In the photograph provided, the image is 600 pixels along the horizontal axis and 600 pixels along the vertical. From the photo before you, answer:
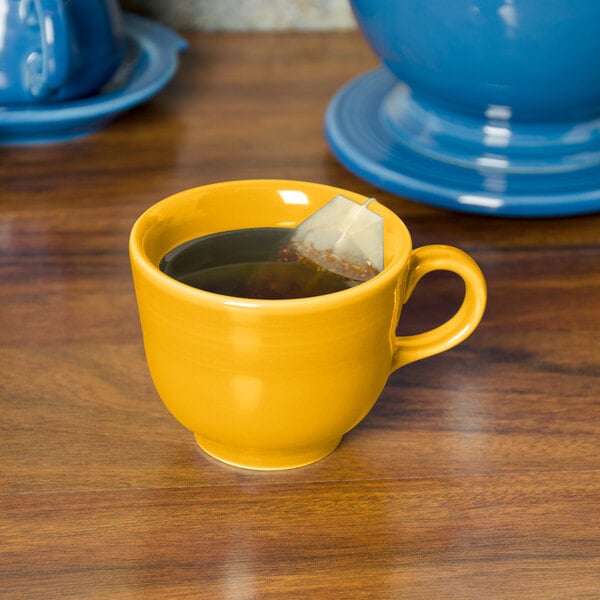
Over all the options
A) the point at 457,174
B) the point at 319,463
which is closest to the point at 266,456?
the point at 319,463

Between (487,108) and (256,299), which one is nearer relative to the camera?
(256,299)

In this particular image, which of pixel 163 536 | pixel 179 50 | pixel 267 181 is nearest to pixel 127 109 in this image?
pixel 179 50

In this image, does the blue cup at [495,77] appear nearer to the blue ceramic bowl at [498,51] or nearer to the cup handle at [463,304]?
the blue ceramic bowl at [498,51]

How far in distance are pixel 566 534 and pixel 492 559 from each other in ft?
0.12

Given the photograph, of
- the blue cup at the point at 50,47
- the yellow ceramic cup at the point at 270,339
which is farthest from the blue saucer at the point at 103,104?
the yellow ceramic cup at the point at 270,339

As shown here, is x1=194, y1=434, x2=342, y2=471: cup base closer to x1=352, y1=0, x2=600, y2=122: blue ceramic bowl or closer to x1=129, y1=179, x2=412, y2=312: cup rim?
x1=129, y1=179, x2=412, y2=312: cup rim

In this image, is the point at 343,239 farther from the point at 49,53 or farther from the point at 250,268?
the point at 49,53

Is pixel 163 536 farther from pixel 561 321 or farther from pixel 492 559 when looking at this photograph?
pixel 561 321

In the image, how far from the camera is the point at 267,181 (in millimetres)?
440

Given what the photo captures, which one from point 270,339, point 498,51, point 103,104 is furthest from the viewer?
point 103,104

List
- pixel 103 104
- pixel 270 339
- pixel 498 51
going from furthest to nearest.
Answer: pixel 103 104
pixel 498 51
pixel 270 339

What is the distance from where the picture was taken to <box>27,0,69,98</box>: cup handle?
651 millimetres

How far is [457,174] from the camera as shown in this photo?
64 centimetres

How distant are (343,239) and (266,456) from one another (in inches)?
4.0
